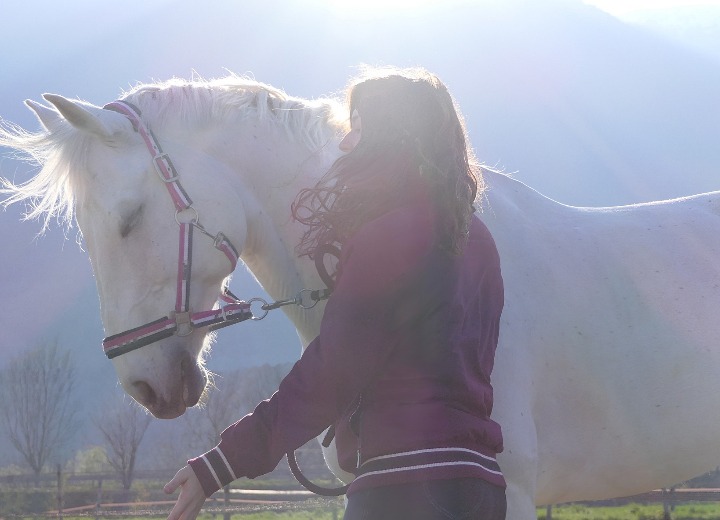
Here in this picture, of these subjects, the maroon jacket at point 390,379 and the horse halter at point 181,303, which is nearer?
the maroon jacket at point 390,379

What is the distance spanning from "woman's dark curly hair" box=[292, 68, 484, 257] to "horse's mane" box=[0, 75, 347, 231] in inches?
34.3

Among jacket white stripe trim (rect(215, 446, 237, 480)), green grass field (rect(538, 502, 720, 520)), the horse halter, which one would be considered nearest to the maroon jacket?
jacket white stripe trim (rect(215, 446, 237, 480))

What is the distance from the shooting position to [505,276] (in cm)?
270

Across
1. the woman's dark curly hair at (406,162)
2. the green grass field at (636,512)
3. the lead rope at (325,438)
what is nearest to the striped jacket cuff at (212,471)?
the lead rope at (325,438)

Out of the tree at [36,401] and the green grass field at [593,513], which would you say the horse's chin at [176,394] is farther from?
the tree at [36,401]

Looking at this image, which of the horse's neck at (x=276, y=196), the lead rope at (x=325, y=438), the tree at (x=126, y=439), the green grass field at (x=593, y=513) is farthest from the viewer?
the tree at (x=126, y=439)

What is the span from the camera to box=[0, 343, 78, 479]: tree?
114 ft

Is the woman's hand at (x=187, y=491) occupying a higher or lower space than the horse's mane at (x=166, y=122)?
lower

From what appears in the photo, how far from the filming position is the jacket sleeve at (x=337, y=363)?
177 centimetres

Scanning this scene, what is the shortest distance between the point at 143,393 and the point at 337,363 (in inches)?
42.6

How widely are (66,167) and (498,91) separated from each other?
15914 centimetres

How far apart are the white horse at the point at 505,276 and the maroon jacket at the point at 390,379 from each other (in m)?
0.66

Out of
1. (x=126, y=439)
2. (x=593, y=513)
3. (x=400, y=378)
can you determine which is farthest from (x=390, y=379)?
(x=126, y=439)

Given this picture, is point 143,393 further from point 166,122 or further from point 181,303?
point 166,122
